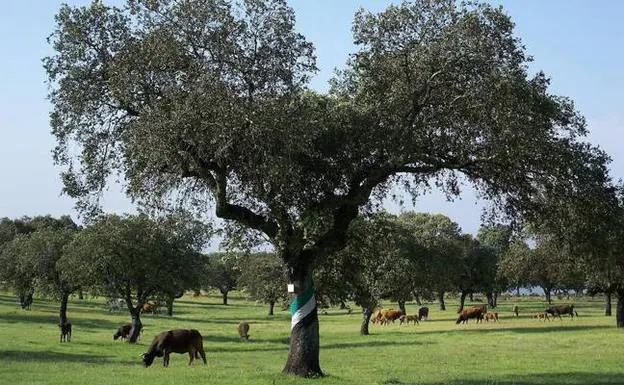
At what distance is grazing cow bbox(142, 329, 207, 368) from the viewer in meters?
27.9

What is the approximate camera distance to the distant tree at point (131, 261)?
47219 millimetres

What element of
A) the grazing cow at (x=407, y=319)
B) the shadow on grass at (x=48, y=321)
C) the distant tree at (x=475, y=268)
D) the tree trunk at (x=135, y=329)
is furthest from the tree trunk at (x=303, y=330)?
the distant tree at (x=475, y=268)

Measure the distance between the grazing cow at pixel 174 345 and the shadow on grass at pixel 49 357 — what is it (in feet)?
12.8

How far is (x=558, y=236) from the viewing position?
2062cm

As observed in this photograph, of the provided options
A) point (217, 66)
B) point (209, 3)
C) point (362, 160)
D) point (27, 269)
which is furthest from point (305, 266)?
point (27, 269)

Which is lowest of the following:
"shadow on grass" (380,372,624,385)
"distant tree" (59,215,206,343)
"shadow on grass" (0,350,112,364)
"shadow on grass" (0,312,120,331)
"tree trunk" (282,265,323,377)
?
"shadow on grass" (0,312,120,331)

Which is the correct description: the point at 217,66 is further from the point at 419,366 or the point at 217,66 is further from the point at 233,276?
the point at 233,276

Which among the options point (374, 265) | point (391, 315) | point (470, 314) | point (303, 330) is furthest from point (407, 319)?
point (303, 330)

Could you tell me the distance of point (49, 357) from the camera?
32406 mm

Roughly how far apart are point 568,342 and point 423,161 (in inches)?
1028

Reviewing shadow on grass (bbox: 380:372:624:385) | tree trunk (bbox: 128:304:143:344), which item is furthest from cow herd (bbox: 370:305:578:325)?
shadow on grass (bbox: 380:372:624:385)

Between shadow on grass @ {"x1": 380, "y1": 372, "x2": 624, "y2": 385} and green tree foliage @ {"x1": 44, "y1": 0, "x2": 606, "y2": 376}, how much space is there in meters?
3.86

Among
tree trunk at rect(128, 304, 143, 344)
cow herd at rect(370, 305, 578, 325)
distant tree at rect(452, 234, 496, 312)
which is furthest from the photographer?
distant tree at rect(452, 234, 496, 312)

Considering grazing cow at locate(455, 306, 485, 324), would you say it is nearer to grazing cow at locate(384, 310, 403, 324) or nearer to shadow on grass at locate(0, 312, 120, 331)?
grazing cow at locate(384, 310, 403, 324)
